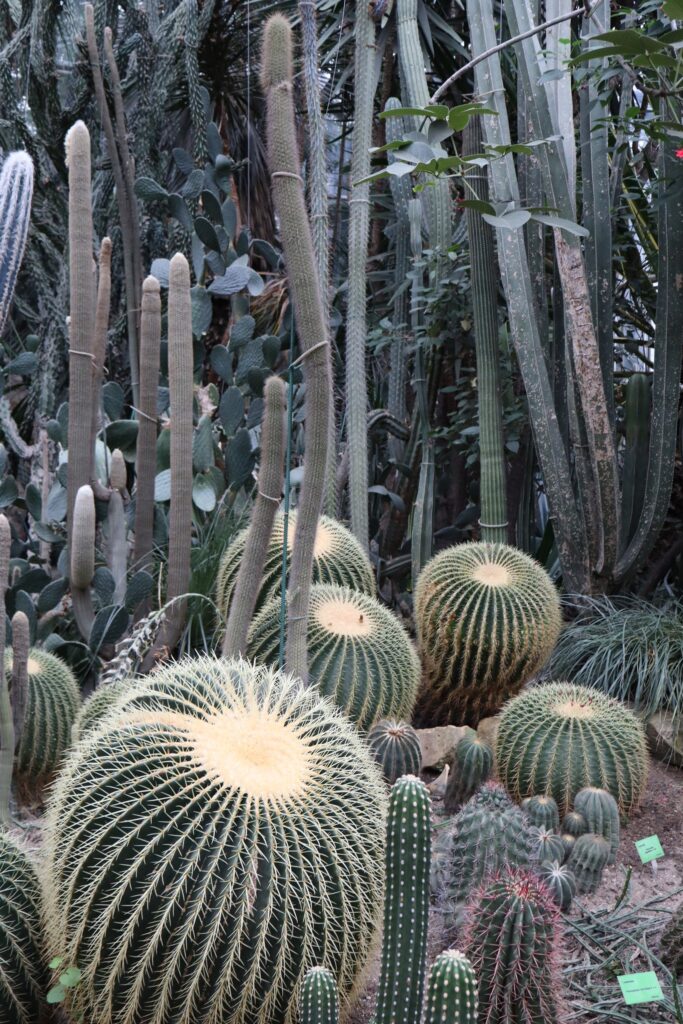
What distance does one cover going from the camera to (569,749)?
3.03 metres

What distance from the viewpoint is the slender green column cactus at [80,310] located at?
300 centimetres

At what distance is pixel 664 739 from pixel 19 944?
8.23 feet

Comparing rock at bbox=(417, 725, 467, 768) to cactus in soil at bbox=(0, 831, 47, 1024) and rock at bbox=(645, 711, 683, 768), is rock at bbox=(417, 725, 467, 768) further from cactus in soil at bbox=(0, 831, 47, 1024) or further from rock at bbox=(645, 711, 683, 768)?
cactus in soil at bbox=(0, 831, 47, 1024)

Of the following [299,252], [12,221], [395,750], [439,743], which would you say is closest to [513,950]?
[395,750]

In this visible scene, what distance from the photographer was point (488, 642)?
3.62 meters

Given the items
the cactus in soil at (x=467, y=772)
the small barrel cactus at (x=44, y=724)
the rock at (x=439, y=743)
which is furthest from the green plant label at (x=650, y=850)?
the small barrel cactus at (x=44, y=724)

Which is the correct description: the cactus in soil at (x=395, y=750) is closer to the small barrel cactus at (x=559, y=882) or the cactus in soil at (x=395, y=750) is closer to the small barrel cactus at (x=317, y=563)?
the small barrel cactus at (x=559, y=882)

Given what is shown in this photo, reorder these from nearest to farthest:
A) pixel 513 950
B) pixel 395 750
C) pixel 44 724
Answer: pixel 513 950, pixel 395 750, pixel 44 724

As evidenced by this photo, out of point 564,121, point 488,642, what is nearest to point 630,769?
point 488,642

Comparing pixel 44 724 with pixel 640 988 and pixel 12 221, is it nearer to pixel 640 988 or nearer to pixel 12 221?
pixel 12 221

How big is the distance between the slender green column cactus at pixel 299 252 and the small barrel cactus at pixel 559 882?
1029mm

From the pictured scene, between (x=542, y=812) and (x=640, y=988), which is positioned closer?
(x=640, y=988)

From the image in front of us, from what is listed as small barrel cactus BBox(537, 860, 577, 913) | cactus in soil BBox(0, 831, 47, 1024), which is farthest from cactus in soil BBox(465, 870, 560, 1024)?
cactus in soil BBox(0, 831, 47, 1024)

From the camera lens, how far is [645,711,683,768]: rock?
12.0 ft
